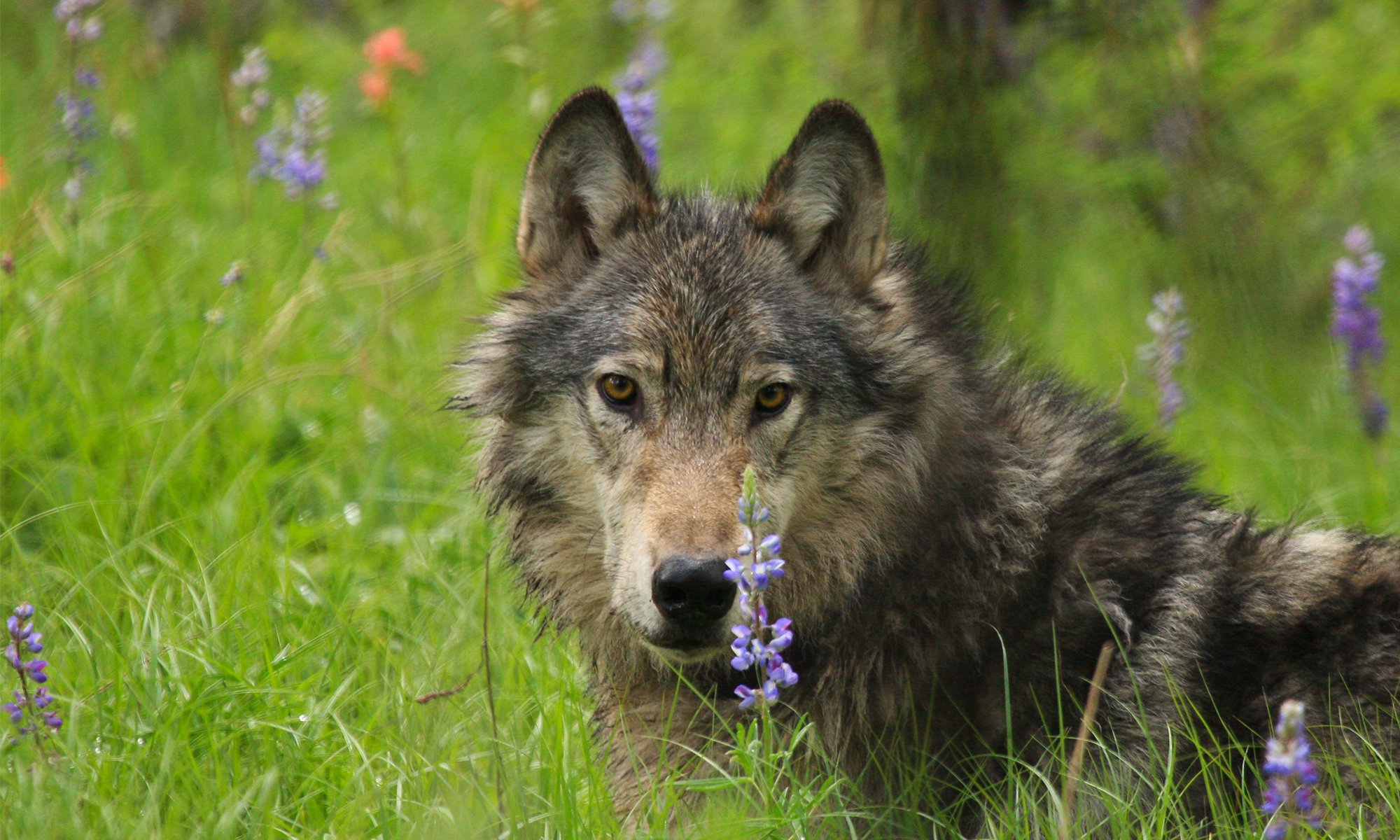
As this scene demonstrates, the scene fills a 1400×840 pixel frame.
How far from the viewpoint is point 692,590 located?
2781mm

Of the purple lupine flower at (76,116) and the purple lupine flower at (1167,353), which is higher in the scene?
the purple lupine flower at (76,116)

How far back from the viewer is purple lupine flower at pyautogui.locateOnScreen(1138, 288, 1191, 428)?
4914mm

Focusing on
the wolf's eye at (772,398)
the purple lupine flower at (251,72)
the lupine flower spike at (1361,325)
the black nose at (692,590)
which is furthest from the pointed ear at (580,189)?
the lupine flower spike at (1361,325)

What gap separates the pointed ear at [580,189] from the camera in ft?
11.5

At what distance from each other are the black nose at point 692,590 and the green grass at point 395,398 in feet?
1.26

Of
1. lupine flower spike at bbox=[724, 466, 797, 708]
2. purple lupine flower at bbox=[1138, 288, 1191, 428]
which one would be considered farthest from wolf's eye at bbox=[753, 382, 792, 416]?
purple lupine flower at bbox=[1138, 288, 1191, 428]

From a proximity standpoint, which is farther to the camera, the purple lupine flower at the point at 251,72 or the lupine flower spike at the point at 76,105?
the purple lupine flower at the point at 251,72

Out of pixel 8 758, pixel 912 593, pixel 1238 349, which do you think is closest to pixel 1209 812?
pixel 912 593

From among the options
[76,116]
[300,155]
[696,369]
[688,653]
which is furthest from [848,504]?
[76,116]

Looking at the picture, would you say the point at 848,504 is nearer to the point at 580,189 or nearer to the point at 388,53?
the point at 580,189

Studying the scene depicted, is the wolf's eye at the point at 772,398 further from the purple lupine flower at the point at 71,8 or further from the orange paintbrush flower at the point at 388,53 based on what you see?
the orange paintbrush flower at the point at 388,53

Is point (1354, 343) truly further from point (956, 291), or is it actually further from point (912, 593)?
point (912, 593)

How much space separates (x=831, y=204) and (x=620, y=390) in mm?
862

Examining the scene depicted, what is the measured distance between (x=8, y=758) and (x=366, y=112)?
25.2 feet
